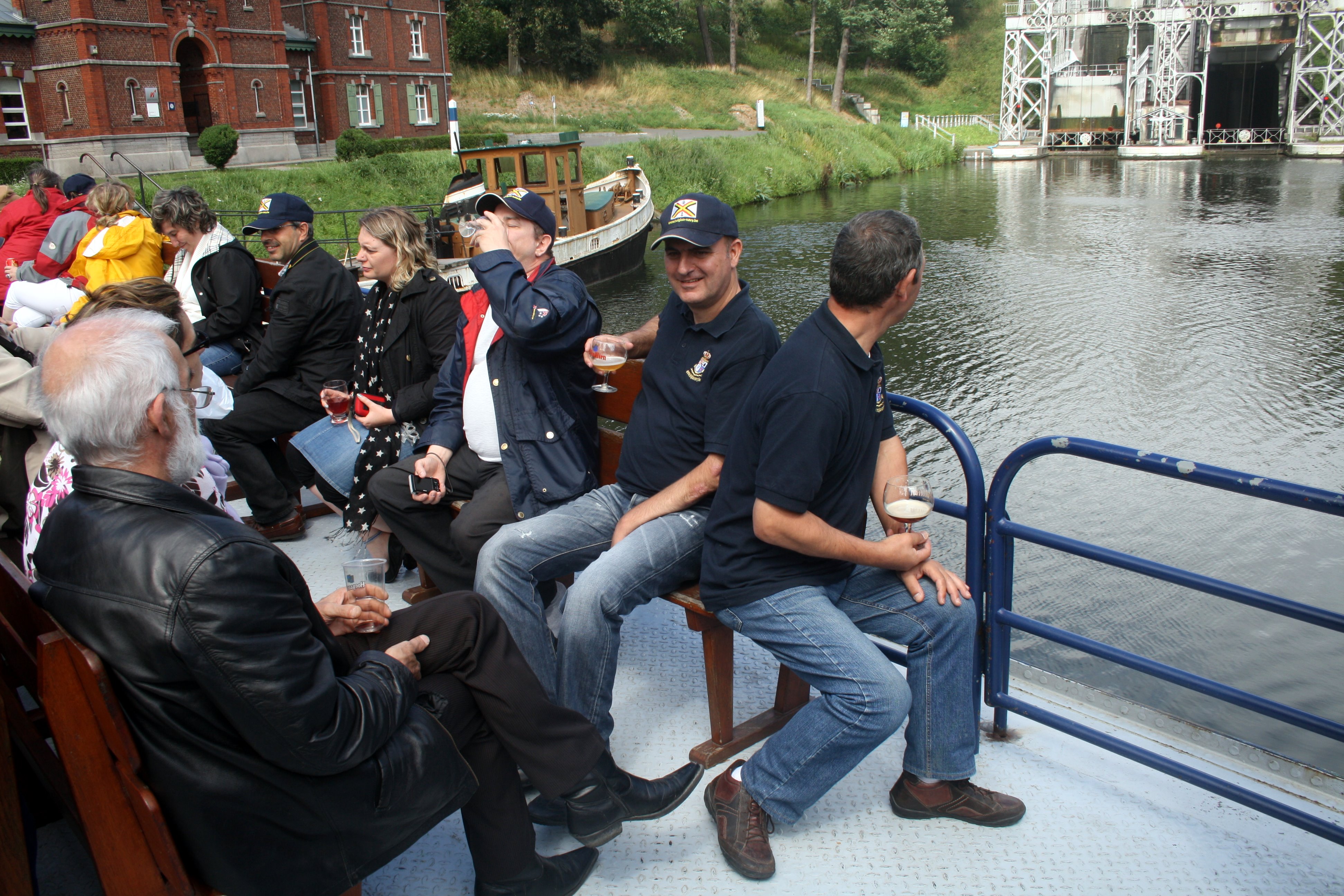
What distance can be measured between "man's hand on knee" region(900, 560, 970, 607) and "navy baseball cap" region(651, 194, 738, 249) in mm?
1080

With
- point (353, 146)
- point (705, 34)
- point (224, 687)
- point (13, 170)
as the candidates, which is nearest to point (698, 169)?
point (353, 146)

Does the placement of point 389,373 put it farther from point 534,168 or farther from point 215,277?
point 534,168

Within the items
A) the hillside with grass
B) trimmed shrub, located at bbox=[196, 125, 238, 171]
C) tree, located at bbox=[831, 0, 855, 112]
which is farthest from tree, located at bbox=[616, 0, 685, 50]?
trimmed shrub, located at bbox=[196, 125, 238, 171]

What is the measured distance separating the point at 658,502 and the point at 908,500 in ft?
2.46

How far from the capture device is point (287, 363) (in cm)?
450

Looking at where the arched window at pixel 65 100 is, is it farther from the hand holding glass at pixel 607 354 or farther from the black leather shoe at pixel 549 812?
the black leather shoe at pixel 549 812

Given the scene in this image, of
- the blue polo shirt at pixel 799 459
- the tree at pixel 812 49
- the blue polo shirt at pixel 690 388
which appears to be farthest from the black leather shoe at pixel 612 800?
the tree at pixel 812 49

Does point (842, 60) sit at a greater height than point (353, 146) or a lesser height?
greater

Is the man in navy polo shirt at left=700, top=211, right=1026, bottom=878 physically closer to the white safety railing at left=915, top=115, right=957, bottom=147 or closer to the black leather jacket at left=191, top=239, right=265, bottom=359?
the black leather jacket at left=191, top=239, right=265, bottom=359

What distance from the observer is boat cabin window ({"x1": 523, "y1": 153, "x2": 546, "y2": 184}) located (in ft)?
62.9

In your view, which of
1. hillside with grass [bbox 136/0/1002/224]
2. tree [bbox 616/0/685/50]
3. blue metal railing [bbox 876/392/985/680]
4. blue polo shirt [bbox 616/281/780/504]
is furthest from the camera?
tree [bbox 616/0/685/50]

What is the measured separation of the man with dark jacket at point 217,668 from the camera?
5.28 feet

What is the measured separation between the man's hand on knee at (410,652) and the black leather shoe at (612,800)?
0.53 metres

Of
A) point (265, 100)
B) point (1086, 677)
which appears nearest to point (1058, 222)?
point (1086, 677)
